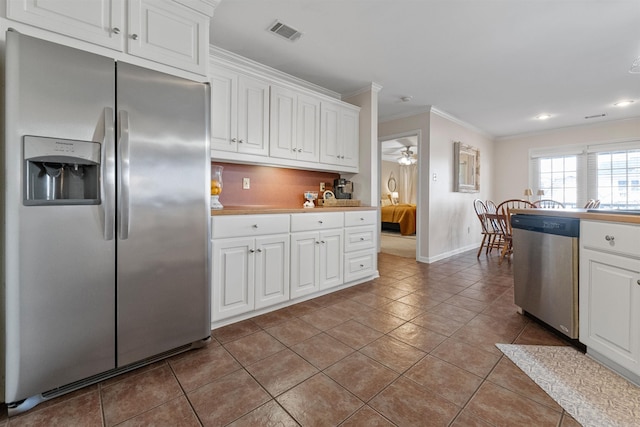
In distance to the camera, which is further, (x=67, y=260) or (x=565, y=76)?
(x=565, y=76)

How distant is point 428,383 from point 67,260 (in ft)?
6.36

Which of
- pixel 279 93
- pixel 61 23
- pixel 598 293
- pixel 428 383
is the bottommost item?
pixel 428 383

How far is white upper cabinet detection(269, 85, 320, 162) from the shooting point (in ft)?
9.19

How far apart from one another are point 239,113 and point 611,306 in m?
2.91

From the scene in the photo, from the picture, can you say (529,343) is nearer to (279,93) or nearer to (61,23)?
(279,93)

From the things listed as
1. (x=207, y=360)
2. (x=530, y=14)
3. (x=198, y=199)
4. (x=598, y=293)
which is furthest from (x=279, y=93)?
(x=598, y=293)

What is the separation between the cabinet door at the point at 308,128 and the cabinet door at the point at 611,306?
240cm

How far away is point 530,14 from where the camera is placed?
2191 millimetres

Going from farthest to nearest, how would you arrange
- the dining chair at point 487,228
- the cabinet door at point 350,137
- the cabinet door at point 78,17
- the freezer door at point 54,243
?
the dining chair at point 487,228 → the cabinet door at point 350,137 → the cabinet door at point 78,17 → the freezer door at point 54,243

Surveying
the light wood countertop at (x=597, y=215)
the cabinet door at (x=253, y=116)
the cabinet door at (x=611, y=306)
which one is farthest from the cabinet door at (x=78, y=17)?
the cabinet door at (x=611, y=306)

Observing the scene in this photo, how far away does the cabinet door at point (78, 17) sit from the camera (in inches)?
54.6

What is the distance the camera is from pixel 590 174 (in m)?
5.30

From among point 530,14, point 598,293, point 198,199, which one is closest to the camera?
point 598,293

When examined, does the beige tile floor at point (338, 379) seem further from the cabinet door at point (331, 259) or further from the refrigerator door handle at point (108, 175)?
the refrigerator door handle at point (108, 175)
